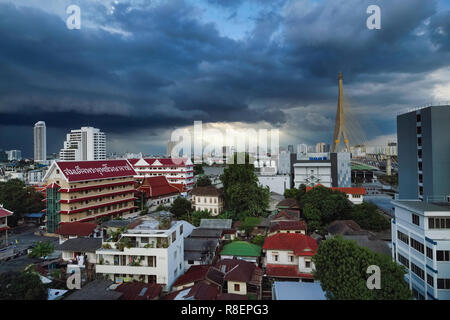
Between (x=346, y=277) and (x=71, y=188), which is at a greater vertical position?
(x=71, y=188)

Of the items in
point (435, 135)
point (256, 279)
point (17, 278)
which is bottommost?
point (256, 279)

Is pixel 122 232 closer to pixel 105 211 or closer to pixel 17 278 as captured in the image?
pixel 17 278

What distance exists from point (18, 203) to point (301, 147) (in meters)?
49.4

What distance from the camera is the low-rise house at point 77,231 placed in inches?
537

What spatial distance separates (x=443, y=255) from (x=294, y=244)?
15.1 feet

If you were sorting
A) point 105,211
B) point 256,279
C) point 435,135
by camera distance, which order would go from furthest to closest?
point 105,211 < point 435,135 < point 256,279

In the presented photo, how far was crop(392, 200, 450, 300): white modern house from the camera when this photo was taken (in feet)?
22.6

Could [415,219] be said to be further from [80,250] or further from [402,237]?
[80,250]

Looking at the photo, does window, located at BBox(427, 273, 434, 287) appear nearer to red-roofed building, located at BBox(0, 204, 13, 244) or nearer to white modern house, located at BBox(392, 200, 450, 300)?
white modern house, located at BBox(392, 200, 450, 300)

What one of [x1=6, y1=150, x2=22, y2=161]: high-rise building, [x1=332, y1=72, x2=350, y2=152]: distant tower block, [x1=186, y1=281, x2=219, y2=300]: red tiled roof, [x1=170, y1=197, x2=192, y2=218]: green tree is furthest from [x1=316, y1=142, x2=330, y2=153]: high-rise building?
[x1=6, y1=150, x2=22, y2=161]: high-rise building

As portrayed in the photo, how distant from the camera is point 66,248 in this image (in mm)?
11266

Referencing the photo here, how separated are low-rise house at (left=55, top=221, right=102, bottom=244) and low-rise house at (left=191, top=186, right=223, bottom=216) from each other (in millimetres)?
7467

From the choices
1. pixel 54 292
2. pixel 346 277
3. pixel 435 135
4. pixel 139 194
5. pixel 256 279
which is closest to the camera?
pixel 346 277
